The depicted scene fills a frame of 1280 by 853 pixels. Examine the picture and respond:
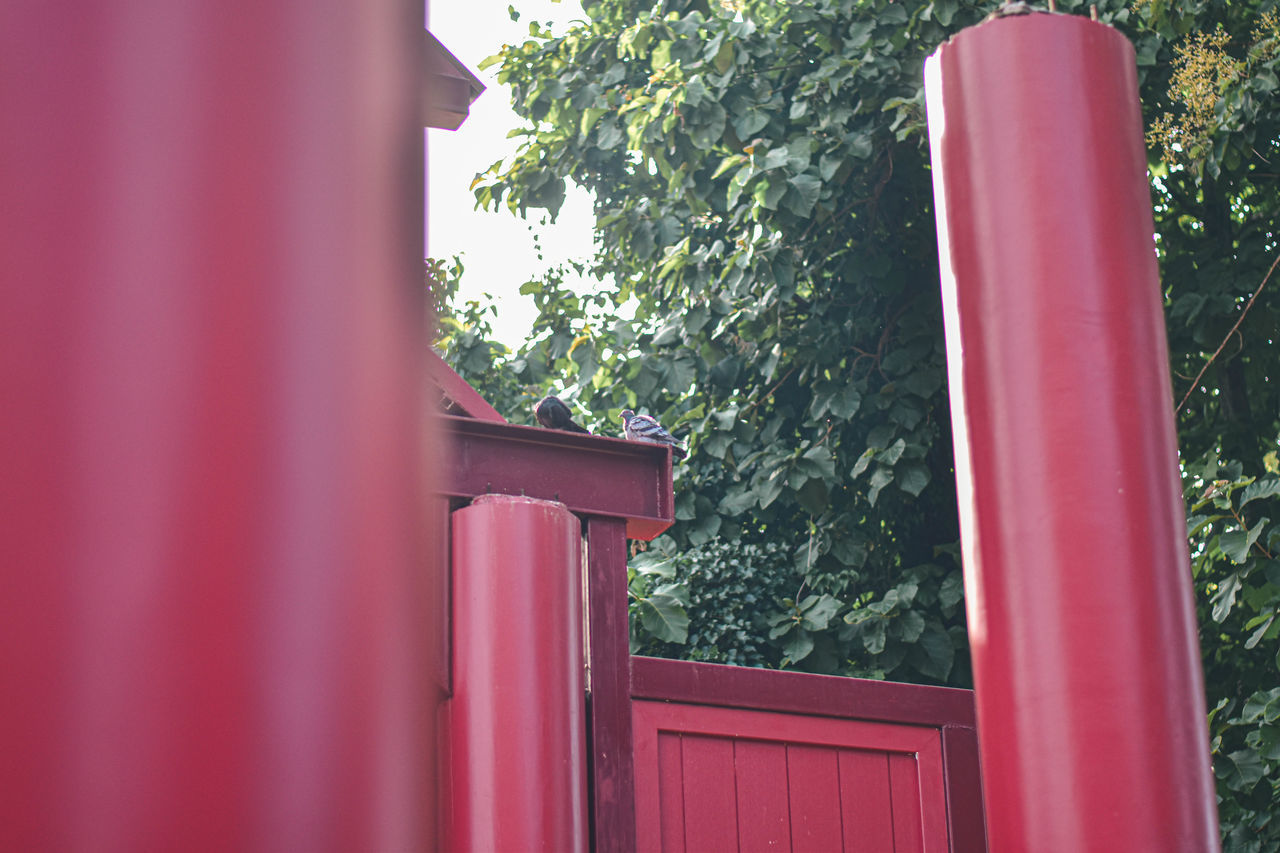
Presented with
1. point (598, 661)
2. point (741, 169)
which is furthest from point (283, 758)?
point (741, 169)

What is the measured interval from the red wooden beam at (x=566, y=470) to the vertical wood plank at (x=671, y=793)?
582 mm

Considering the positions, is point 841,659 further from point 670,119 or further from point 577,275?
point 577,275

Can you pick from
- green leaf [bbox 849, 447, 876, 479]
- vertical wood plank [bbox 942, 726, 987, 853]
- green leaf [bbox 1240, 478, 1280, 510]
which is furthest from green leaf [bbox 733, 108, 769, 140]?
vertical wood plank [bbox 942, 726, 987, 853]

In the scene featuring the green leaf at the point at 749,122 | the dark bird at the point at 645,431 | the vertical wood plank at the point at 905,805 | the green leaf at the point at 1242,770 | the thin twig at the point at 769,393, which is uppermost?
the green leaf at the point at 749,122

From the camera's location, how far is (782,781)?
4.06m

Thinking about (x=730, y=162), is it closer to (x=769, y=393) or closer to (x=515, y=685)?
(x=769, y=393)

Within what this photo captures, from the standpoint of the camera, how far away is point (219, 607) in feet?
1.85

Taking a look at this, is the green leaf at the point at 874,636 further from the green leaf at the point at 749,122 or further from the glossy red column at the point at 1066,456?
the glossy red column at the point at 1066,456

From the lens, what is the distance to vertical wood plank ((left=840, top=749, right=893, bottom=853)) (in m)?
4.10

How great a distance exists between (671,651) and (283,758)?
8.19 m

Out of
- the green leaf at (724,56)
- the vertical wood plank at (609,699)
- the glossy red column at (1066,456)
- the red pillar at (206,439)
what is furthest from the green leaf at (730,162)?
the red pillar at (206,439)

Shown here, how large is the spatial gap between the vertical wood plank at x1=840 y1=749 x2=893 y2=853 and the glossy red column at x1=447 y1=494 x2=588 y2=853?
89 centimetres

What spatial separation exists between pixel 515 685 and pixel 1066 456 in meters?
1.52

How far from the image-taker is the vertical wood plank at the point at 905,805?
4.16m
